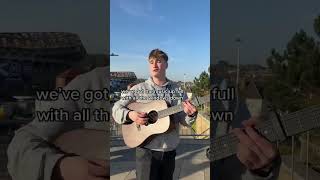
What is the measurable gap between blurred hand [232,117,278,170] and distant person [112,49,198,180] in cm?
29

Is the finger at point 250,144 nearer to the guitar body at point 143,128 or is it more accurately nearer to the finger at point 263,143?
the finger at point 263,143

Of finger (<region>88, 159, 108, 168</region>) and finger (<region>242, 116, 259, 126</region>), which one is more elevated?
finger (<region>242, 116, 259, 126</region>)

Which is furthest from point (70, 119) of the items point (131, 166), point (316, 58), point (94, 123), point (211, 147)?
point (316, 58)

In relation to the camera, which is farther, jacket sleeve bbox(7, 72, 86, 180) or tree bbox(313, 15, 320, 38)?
jacket sleeve bbox(7, 72, 86, 180)

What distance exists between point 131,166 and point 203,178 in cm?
40

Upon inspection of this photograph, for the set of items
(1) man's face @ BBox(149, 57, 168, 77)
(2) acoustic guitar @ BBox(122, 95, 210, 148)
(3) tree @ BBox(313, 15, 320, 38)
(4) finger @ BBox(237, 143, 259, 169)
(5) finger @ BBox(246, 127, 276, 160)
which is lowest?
(4) finger @ BBox(237, 143, 259, 169)

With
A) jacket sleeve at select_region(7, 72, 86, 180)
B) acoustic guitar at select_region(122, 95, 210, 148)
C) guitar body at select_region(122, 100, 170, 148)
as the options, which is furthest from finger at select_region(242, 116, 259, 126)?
jacket sleeve at select_region(7, 72, 86, 180)

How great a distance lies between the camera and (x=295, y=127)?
281 centimetres

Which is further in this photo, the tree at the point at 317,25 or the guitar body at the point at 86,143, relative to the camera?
the guitar body at the point at 86,143

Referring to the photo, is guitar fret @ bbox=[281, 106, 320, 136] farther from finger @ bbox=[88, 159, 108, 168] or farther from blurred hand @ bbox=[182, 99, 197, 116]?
finger @ bbox=[88, 159, 108, 168]

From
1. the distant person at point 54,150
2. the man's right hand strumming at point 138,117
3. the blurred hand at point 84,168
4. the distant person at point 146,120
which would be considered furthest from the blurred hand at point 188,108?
the blurred hand at point 84,168

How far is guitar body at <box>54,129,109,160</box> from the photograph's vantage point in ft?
9.47

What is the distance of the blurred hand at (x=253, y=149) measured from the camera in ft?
9.32

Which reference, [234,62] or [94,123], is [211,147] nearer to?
[234,62]
